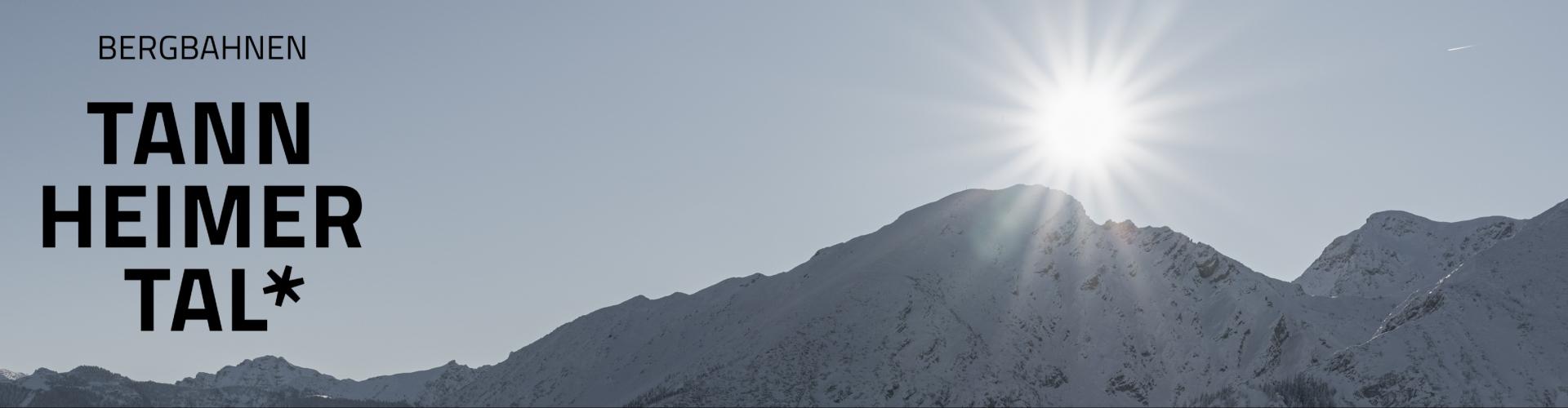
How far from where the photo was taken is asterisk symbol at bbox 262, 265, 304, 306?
9212 centimetres

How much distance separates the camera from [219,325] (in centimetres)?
9069

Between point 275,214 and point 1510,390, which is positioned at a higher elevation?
point 275,214

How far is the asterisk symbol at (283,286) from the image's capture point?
92.1m

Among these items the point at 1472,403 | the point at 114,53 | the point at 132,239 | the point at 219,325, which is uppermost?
the point at 114,53

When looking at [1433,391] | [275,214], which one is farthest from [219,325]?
[1433,391]

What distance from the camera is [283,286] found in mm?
92812

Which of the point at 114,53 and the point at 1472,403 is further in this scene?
the point at 1472,403

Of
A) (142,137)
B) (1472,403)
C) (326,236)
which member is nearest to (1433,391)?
(1472,403)

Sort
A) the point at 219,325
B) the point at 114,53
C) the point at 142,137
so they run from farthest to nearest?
1. the point at 114,53
2. the point at 219,325
3. the point at 142,137

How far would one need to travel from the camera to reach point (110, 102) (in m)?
88.6

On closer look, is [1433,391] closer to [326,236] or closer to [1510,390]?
[1510,390]

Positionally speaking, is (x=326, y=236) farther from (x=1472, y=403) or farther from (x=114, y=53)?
(x=1472, y=403)

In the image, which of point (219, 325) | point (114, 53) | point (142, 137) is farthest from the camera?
point (114, 53)

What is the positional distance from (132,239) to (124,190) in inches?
158
